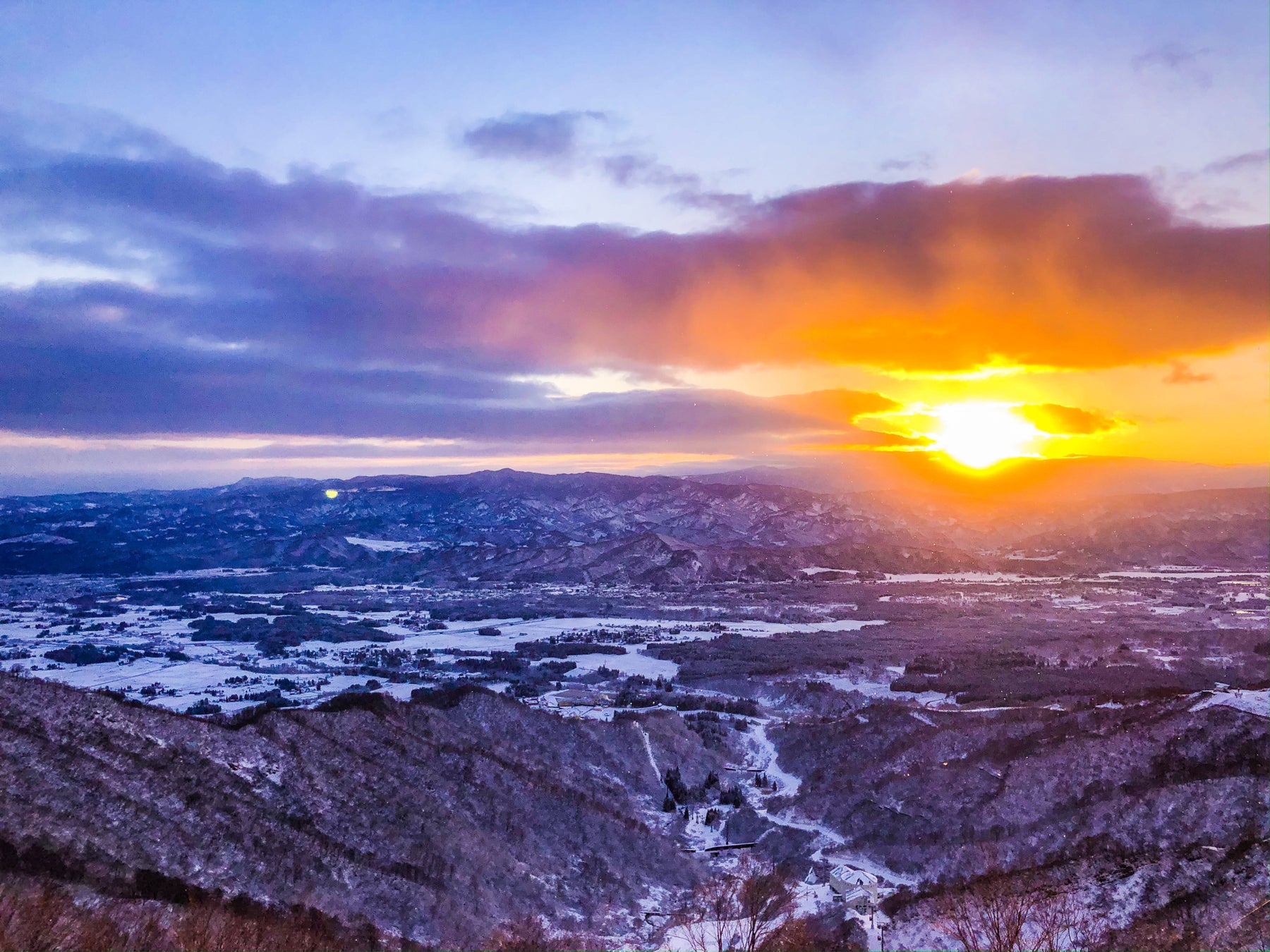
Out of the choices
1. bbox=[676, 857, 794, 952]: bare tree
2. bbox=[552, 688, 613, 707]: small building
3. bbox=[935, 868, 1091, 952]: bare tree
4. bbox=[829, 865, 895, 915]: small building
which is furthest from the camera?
bbox=[552, 688, 613, 707]: small building

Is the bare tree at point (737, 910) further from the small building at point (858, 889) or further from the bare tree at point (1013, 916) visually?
the bare tree at point (1013, 916)

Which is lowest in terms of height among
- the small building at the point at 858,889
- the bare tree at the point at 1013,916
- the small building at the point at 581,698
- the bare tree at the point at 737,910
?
the small building at the point at 581,698

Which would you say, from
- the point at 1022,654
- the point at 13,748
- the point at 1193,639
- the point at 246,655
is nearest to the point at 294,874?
the point at 13,748

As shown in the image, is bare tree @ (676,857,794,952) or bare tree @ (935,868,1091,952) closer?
bare tree @ (935,868,1091,952)

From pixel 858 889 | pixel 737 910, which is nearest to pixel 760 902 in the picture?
pixel 737 910

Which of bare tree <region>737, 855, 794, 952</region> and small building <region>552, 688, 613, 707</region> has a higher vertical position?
bare tree <region>737, 855, 794, 952</region>

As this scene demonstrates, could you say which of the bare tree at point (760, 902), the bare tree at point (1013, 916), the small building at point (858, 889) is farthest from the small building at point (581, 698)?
the bare tree at point (1013, 916)

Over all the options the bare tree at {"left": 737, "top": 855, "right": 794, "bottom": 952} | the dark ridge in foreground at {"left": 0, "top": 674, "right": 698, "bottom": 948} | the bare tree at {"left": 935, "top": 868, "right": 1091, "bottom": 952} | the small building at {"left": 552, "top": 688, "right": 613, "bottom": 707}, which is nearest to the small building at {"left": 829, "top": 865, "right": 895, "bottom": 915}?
the bare tree at {"left": 737, "top": 855, "right": 794, "bottom": 952}

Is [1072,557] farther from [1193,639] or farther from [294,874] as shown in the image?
[294,874]

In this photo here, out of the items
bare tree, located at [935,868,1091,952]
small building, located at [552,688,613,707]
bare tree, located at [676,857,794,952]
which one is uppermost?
bare tree, located at [935,868,1091,952]

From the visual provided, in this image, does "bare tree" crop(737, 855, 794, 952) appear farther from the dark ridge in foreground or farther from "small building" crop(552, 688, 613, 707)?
"small building" crop(552, 688, 613, 707)

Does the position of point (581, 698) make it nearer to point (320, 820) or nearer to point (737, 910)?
point (320, 820)
